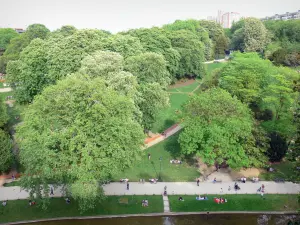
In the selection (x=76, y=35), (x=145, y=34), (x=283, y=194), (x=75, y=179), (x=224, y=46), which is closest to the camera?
(x=75, y=179)

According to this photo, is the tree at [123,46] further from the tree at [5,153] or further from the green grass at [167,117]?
the tree at [5,153]

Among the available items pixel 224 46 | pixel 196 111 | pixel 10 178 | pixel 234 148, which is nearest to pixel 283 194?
pixel 234 148

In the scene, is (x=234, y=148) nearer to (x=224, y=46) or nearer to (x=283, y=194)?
(x=283, y=194)

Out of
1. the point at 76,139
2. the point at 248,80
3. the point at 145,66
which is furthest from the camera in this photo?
the point at 248,80

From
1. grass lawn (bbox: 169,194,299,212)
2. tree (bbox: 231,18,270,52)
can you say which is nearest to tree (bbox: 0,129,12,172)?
grass lawn (bbox: 169,194,299,212)

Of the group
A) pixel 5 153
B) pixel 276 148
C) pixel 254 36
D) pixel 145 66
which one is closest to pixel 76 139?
pixel 5 153

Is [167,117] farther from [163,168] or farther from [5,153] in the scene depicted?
[5,153]
